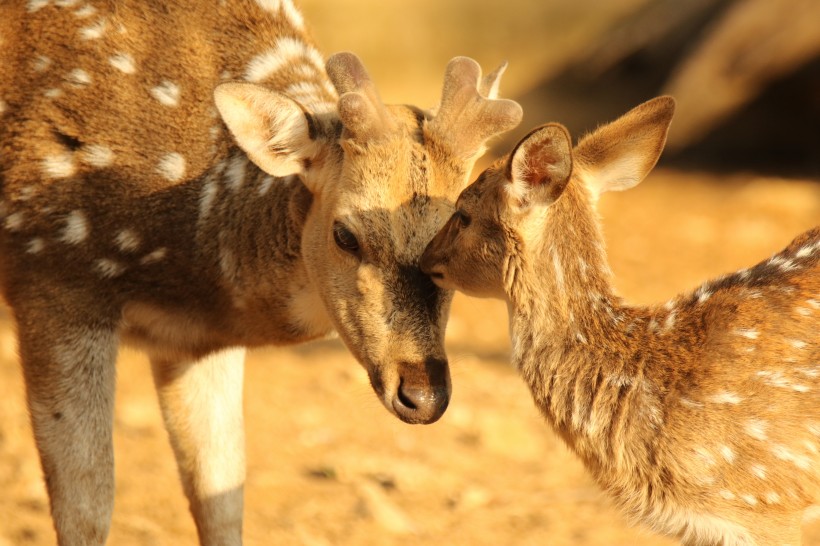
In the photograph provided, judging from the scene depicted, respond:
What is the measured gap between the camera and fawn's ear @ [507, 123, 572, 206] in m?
4.24

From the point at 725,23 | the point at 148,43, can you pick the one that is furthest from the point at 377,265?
the point at 725,23

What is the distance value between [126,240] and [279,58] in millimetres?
1094

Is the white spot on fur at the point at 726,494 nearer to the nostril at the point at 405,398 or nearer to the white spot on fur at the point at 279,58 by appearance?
the nostril at the point at 405,398

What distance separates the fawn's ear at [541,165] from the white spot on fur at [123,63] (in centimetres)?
193

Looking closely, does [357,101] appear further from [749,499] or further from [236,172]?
[749,499]

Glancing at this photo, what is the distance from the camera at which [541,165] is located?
440cm

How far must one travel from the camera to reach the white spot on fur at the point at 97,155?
532 cm

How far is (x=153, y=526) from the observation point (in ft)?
21.1

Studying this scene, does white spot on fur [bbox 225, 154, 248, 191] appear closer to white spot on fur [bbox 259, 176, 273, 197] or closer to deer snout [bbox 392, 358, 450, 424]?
white spot on fur [bbox 259, 176, 273, 197]

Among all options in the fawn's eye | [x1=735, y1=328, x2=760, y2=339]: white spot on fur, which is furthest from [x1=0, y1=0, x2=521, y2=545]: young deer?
[x1=735, y1=328, x2=760, y2=339]: white spot on fur

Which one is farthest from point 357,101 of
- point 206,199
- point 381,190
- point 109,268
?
→ point 109,268

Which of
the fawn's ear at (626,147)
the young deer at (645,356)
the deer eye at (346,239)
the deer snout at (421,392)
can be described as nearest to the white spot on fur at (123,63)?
the deer eye at (346,239)

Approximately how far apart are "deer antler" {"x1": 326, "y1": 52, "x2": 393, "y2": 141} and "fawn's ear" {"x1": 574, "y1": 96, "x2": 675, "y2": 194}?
783 mm

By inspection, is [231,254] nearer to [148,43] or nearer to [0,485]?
[148,43]
